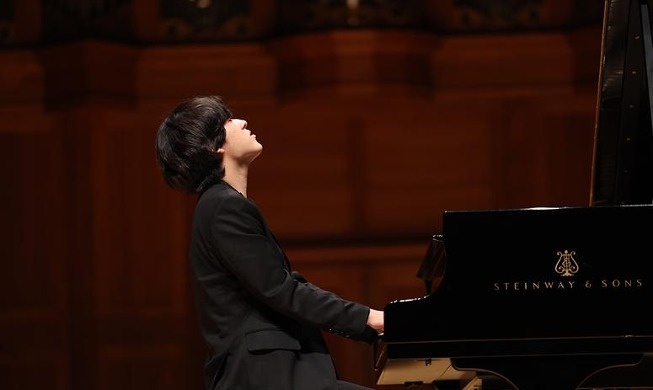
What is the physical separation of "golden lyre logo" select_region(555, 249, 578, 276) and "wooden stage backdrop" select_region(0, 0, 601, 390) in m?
3.27

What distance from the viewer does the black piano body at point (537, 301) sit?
2805 mm

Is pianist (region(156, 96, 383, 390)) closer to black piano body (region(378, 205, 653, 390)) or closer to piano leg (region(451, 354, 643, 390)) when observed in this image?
black piano body (region(378, 205, 653, 390))

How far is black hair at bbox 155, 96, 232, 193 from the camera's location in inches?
→ 116

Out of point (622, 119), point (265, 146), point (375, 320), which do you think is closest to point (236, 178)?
point (375, 320)

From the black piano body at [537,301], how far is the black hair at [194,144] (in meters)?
0.61

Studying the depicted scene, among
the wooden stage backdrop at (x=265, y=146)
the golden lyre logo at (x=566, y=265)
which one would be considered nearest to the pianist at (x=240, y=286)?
the golden lyre logo at (x=566, y=265)

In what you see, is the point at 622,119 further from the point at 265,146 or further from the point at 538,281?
the point at 265,146

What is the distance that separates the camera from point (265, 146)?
246 inches

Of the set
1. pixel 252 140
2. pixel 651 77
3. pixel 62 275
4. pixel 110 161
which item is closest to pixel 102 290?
pixel 62 275

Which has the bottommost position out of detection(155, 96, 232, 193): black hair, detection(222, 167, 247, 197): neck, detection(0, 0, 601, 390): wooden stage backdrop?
detection(0, 0, 601, 390): wooden stage backdrop

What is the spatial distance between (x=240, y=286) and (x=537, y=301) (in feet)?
2.47

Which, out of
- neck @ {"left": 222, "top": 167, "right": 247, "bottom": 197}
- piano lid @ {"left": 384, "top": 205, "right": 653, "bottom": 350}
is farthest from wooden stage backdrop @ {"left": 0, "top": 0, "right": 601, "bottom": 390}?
piano lid @ {"left": 384, "top": 205, "right": 653, "bottom": 350}

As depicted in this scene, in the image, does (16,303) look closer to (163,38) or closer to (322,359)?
(163,38)

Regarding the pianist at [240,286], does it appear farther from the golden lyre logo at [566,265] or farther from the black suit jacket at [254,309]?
the golden lyre logo at [566,265]
